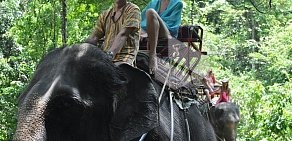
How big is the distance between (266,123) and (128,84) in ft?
19.5

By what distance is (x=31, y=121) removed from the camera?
262cm

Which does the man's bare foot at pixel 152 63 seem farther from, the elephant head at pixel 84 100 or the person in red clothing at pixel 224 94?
the person in red clothing at pixel 224 94

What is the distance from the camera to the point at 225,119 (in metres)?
5.57

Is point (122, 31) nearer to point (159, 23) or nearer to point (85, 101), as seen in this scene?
point (159, 23)

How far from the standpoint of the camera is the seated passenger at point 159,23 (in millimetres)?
3988

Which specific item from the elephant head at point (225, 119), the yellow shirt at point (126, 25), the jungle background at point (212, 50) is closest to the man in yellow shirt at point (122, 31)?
the yellow shirt at point (126, 25)

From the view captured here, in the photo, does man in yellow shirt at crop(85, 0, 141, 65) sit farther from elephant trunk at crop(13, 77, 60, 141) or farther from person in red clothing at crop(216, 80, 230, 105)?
person in red clothing at crop(216, 80, 230, 105)

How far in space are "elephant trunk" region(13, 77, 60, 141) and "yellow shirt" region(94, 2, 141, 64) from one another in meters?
0.78

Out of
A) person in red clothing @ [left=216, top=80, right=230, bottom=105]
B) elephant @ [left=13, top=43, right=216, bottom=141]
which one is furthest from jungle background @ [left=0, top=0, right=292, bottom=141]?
elephant @ [left=13, top=43, right=216, bottom=141]

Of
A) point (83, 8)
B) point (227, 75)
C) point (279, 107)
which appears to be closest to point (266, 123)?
point (279, 107)

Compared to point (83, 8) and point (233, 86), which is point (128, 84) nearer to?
point (83, 8)

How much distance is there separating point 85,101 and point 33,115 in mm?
283

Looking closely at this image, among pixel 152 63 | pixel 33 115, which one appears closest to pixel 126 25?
pixel 152 63

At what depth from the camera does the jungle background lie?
905 cm
